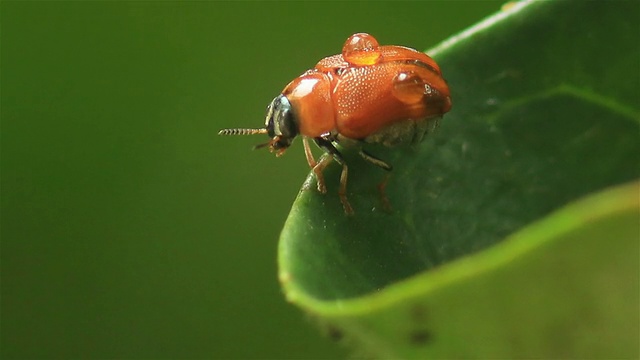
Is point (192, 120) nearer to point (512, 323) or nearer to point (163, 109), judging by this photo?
point (163, 109)

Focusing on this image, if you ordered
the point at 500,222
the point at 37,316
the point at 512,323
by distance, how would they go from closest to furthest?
the point at 512,323, the point at 500,222, the point at 37,316

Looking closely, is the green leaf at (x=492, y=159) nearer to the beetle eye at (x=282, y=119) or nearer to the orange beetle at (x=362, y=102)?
the orange beetle at (x=362, y=102)

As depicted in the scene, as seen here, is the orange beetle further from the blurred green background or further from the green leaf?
the blurred green background

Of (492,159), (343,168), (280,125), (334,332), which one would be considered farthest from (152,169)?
(334,332)

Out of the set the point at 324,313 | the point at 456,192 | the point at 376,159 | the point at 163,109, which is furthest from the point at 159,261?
the point at 324,313

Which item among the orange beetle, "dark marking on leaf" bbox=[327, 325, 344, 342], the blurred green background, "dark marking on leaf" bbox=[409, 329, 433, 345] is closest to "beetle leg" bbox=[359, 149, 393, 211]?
the orange beetle

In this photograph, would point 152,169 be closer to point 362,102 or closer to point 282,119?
point 282,119
